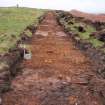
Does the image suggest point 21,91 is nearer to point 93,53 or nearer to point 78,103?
point 78,103

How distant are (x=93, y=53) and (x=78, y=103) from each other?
24.1 feet

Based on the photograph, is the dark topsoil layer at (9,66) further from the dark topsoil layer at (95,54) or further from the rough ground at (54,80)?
the dark topsoil layer at (95,54)

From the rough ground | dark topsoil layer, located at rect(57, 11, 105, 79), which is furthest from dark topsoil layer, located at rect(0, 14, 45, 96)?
dark topsoil layer, located at rect(57, 11, 105, 79)

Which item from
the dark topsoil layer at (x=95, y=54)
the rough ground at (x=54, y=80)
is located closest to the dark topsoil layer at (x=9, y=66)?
the rough ground at (x=54, y=80)

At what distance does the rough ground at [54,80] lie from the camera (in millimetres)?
10758

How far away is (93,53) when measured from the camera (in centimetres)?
1755

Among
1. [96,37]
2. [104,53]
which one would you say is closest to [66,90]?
[104,53]

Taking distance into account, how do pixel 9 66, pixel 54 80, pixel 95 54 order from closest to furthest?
pixel 54 80, pixel 9 66, pixel 95 54

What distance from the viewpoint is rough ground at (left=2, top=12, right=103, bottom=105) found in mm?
10758

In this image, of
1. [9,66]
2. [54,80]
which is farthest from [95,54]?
[9,66]

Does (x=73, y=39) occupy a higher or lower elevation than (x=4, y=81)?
lower

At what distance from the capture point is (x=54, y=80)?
12688mm

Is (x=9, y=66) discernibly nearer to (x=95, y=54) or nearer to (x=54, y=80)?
(x=54, y=80)

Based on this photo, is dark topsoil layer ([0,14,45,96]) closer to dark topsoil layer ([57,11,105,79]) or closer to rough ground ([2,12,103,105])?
rough ground ([2,12,103,105])
